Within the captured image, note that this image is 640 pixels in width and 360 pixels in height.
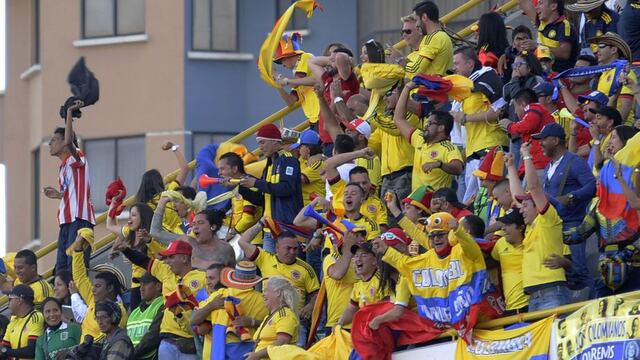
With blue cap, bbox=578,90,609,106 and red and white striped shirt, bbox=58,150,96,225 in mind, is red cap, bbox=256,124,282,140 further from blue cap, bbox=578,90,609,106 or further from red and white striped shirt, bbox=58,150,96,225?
blue cap, bbox=578,90,609,106

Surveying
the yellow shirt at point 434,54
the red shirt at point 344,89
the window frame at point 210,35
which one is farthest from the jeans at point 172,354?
the window frame at point 210,35

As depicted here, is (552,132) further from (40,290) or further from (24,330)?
(40,290)

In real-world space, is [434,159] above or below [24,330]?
above

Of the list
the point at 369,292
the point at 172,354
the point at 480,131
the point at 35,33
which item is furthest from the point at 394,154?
the point at 35,33

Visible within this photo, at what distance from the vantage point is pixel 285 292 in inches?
733

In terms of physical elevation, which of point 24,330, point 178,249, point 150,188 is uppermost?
point 150,188

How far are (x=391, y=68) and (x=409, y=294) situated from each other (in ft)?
11.6

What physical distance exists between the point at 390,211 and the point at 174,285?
118 inches

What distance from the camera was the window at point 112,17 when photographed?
34.8m

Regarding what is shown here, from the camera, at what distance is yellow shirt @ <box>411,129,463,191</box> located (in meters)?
19.2

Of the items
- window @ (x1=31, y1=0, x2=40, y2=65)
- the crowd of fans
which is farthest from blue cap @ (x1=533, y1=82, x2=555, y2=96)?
window @ (x1=31, y1=0, x2=40, y2=65)

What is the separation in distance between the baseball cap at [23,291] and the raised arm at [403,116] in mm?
4910

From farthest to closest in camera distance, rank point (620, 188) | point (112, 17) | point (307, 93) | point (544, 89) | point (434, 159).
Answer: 1. point (112, 17)
2. point (307, 93)
3. point (434, 159)
4. point (544, 89)
5. point (620, 188)

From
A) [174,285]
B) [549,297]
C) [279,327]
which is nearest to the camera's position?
[549,297]
